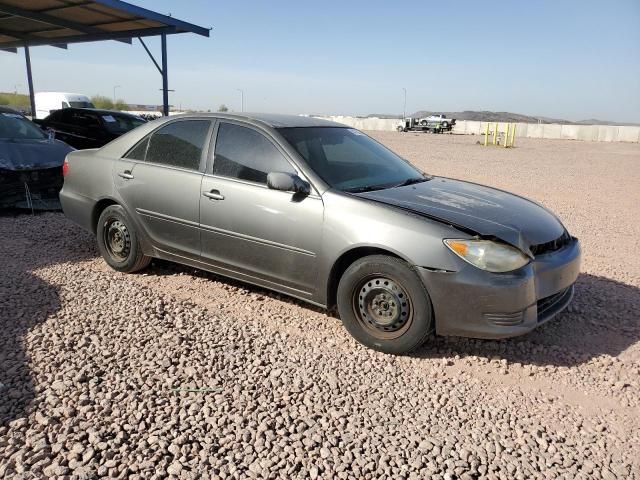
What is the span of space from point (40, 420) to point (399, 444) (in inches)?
73.3

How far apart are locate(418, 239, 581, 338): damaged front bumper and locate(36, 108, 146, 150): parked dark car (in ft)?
34.9

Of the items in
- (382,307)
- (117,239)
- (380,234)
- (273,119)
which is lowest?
(382,307)

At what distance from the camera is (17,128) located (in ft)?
25.8

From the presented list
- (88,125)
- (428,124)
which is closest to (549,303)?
(88,125)

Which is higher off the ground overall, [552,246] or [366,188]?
[366,188]

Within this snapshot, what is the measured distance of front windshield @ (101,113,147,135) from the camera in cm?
1216

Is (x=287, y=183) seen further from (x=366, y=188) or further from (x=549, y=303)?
(x=549, y=303)

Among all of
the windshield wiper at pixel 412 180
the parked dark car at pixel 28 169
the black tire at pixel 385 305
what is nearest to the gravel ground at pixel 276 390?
the black tire at pixel 385 305

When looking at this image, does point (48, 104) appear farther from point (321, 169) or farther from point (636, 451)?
point (636, 451)

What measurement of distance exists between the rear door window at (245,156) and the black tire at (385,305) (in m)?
1.01

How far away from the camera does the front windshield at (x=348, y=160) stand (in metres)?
4.02

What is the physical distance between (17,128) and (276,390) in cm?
701

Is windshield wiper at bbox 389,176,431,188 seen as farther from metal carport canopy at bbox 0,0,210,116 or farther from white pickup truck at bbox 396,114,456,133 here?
white pickup truck at bbox 396,114,456,133

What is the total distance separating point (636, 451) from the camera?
264cm
